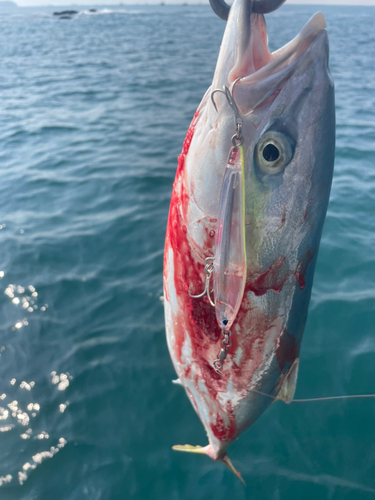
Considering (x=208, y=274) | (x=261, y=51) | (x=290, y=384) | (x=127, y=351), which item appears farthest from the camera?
(x=127, y=351)

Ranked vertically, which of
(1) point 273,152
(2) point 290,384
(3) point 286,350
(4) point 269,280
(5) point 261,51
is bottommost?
(2) point 290,384

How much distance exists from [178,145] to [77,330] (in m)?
5.21

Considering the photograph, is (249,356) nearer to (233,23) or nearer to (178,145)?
(233,23)

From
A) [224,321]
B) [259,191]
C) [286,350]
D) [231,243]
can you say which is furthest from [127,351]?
[259,191]

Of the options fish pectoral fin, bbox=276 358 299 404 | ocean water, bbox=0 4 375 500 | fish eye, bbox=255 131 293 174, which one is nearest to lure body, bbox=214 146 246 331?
fish eye, bbox=255 131 293 174

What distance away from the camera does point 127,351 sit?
10.8ft

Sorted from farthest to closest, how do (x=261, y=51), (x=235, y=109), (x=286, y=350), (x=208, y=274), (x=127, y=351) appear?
(x=127, y=351), (x=286, y=350), (x=208, y=274), (x=261, y=51), (x=235, y=109)

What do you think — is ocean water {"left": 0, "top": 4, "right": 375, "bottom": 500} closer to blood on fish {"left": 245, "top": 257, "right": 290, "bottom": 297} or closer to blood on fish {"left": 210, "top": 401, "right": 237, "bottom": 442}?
blood on fish {"left": 210, "top": 401, "right": 237, "bottom": 442}

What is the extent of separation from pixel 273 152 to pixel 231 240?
386 millimetres

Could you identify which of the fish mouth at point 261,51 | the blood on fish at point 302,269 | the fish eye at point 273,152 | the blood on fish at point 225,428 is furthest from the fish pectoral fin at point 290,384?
the fish mouth at point 261,51

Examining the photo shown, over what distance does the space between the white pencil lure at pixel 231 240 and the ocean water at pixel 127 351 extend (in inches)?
69.3

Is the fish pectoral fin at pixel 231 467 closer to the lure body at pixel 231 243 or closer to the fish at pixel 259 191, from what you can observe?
the fish at pixel 259 191

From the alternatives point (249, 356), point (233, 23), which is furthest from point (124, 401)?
point (233, 23)

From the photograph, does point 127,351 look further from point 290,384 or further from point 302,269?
point 302,269
